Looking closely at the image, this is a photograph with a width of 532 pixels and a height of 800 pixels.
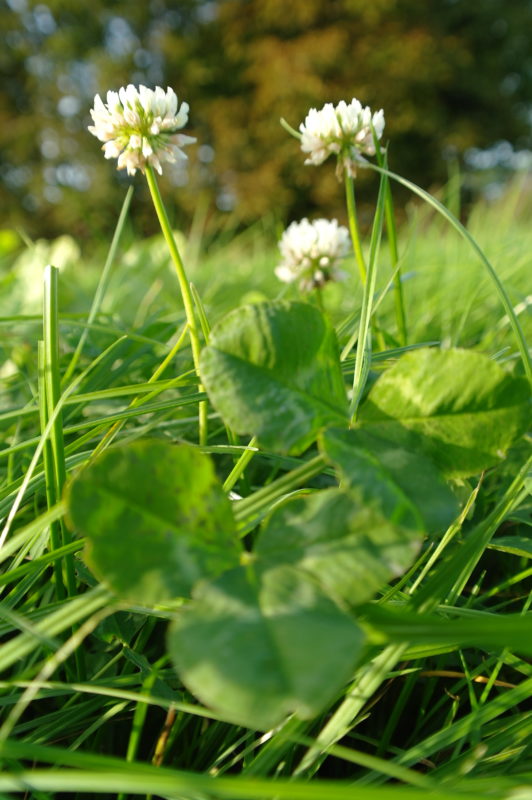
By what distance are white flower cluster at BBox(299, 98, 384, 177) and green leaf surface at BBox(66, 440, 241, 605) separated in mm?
353

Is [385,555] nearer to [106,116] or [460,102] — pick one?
[106,116]

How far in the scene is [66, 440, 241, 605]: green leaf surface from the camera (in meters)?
0.23

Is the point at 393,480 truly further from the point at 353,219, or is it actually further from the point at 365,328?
the point at 353,219

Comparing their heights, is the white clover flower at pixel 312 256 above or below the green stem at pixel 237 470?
above

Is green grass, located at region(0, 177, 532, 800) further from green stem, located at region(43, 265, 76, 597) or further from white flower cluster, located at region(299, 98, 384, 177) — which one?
white flower cluster, located at region(299, 98, 384, 177)

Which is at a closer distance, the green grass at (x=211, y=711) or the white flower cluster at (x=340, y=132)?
the green grass at (x=211, y=711)

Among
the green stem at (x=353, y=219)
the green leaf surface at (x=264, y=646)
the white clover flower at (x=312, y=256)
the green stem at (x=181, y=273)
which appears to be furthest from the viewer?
the white clover flower at (x=312, y=256)

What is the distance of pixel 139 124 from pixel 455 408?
29cm

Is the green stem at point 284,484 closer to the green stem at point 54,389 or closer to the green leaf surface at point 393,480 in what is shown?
the green leaf surface at point 393,480

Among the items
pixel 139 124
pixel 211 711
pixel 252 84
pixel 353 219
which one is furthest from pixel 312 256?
pixel 252 84

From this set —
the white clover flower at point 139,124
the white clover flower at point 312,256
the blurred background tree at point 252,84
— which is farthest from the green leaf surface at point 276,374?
the blurred background tree at point 252,84

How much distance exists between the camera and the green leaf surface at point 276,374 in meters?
0.29

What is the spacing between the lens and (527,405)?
29cm

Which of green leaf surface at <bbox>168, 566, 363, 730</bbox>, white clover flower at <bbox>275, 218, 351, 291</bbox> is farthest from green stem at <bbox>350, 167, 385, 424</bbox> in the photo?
white clover flower at <bbox>275, 218, 351, 291</bbox>
